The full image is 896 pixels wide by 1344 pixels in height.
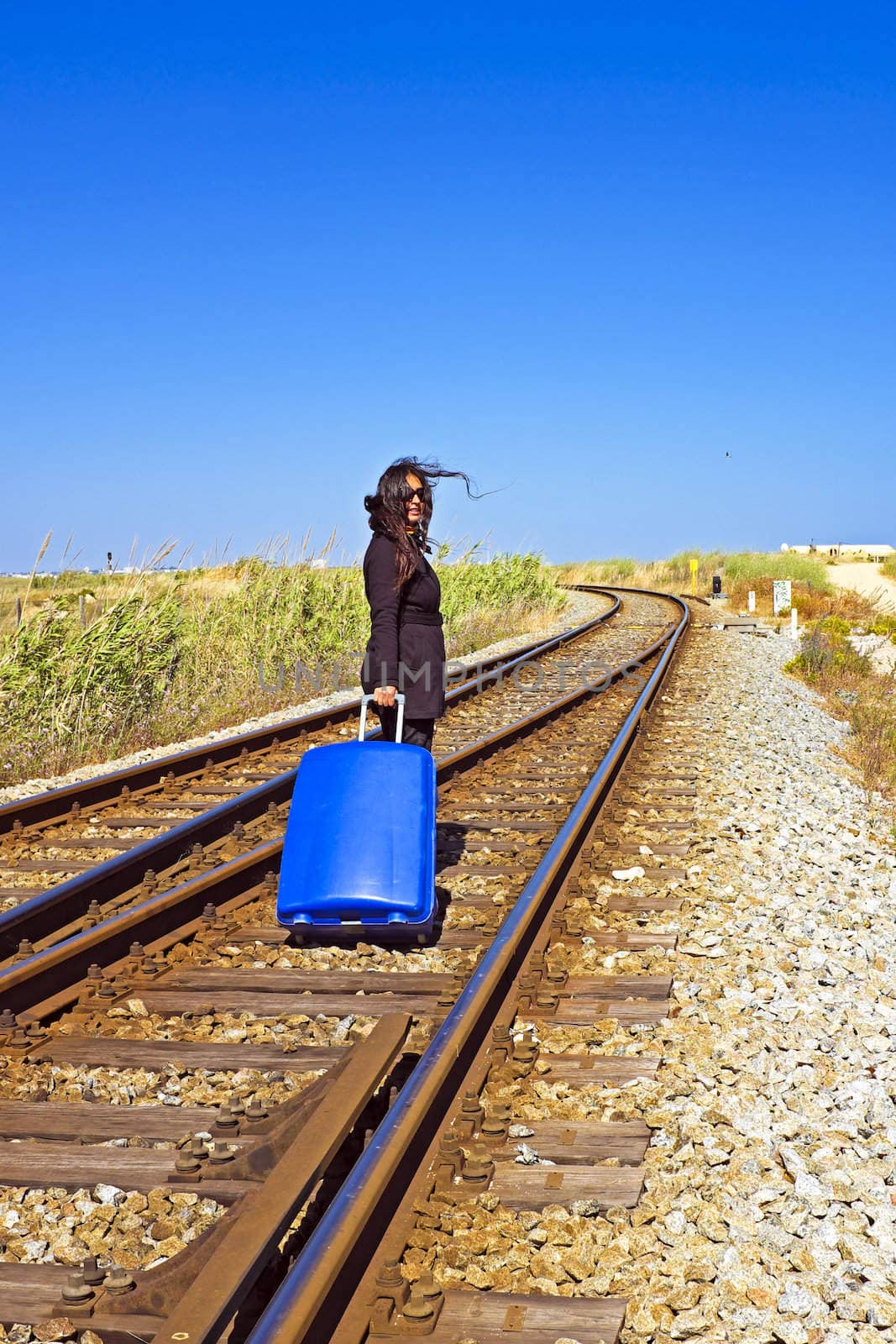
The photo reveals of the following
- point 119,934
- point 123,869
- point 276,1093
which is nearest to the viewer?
point 276,1093

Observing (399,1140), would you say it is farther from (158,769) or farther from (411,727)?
(158,769)

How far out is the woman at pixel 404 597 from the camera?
539 centimetres

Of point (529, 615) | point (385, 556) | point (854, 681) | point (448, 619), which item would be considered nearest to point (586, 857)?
point (385, 556)

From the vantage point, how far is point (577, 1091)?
151 inches

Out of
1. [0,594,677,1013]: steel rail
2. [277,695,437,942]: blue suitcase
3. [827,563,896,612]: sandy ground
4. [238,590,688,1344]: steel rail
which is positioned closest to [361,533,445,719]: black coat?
[277,695,437,942]: blue suitcase

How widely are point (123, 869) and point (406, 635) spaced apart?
174 cm

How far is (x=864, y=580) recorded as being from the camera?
172 feet

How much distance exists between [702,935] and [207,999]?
2.09m

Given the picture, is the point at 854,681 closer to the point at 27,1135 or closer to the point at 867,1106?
the point at 867,1106

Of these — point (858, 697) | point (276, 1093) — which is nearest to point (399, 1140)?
point (276, 1093)

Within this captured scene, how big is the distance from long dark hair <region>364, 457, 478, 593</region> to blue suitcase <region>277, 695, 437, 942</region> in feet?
2.61

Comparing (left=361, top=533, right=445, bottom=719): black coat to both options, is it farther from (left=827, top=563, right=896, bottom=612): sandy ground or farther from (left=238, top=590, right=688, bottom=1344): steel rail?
(left=827, top=563, right=896, bottom=612): sandy ground

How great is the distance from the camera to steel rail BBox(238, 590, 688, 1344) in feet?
7.81

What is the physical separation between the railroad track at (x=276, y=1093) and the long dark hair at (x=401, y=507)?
1.51 m
